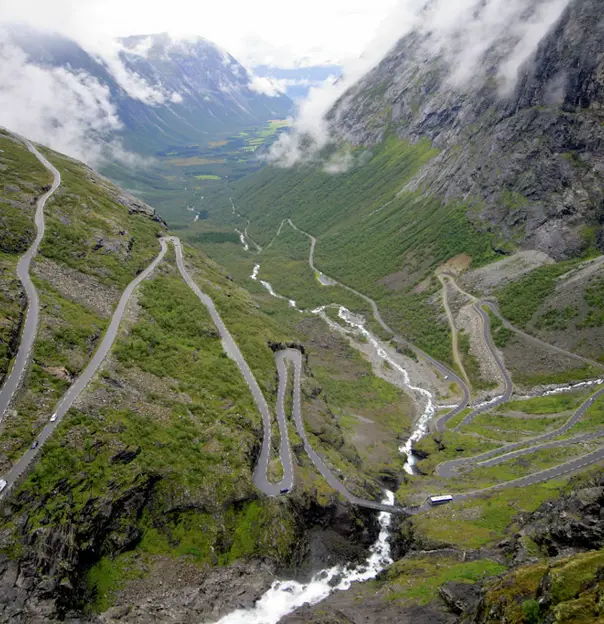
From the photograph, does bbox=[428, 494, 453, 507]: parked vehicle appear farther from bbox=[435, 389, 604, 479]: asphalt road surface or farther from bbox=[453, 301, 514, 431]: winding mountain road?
bbox=[453, 301, 514, 431]: winding mountain road

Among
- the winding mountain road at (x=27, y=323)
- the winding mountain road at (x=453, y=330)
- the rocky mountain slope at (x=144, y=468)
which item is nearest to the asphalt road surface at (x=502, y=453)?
the rocky mountain slope at (x=144, y=468)

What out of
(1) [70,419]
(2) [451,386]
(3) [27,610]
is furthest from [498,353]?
(3) [27,610]

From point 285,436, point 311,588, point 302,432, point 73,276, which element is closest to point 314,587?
point 311,588

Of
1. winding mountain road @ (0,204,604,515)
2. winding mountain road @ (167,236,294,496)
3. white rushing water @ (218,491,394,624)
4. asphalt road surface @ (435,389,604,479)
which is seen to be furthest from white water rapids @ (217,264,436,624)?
asphalt road surface @ (435,389,604,479)

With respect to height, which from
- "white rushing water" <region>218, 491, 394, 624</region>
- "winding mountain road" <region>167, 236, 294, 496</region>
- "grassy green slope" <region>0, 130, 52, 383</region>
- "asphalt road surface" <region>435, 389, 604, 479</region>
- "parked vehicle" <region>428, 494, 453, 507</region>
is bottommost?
"white rushing water" <region>218, 491, 394, 624</region>

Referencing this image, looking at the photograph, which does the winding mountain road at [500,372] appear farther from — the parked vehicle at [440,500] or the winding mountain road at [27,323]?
the winding mountain road at [27,323]
